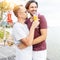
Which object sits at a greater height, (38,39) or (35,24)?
(35,24)

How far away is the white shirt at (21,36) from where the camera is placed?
66.7 inches

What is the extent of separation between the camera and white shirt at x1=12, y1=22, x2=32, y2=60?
169cm

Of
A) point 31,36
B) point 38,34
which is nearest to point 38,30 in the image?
point 38,34

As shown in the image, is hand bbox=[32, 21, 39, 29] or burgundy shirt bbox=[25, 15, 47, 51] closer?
hand bbox=[32, 21, 39, 29]

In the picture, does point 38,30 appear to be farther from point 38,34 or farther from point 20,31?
point 20,31

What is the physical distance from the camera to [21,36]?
169 cm

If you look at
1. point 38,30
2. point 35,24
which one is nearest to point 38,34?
point 38,30

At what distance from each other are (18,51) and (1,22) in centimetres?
190

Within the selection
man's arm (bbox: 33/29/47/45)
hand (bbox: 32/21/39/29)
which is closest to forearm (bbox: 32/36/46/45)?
man's arm (bbox: 33/29/47/45)

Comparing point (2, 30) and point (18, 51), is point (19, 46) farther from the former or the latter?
point (2, 30)

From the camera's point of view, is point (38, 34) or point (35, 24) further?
point (38, 34)

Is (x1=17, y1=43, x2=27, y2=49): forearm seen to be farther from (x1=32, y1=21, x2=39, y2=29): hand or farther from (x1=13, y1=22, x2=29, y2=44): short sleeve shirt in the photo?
(x1=32, y1=21, x2=39, y2=29): hand

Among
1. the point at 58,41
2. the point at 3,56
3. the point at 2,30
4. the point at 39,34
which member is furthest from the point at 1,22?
the point at 58,41

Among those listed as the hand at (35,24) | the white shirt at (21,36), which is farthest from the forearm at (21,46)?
the hand at (35,24)
